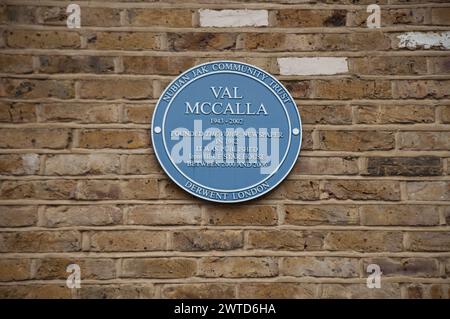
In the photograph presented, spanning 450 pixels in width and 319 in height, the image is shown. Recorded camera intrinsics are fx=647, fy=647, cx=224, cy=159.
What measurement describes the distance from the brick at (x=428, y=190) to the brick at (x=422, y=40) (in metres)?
0.60

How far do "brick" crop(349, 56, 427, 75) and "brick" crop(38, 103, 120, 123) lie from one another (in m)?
1.07

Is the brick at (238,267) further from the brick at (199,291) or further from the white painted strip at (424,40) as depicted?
the white painted strip at (424,40)

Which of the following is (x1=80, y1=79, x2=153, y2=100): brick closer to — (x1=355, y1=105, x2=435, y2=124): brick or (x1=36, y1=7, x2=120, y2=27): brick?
(x1=36, y1=7, x2=120, y2=27): brick

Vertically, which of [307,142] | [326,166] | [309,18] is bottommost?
[326,166]

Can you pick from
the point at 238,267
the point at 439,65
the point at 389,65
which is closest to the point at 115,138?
the point at 238,267

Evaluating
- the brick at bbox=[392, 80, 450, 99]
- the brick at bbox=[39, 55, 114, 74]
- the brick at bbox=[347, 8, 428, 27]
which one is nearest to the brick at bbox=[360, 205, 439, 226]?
the brick at bbox=[392, 80, 450, 99]

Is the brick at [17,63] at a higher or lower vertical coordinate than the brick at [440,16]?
lower

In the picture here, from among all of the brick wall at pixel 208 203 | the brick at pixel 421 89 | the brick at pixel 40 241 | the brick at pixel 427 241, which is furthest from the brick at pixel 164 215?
the brick at pixel 421 89

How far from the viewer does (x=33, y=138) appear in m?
2.75

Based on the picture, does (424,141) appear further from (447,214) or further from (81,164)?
(81,164)

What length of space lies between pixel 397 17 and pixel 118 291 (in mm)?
1690

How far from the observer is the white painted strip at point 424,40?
284cm

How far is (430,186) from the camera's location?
2768 millimetres

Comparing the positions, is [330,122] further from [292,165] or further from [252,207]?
[252,207]
